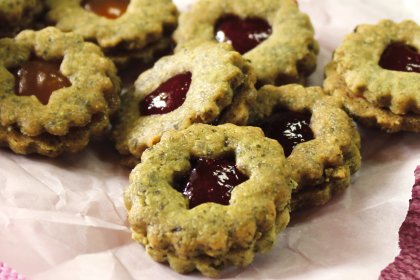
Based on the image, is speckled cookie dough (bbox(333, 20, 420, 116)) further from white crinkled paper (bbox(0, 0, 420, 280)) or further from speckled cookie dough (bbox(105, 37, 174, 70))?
speckled cookie dough (bbox(105, 37, 174, 70))

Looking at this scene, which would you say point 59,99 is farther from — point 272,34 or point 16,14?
point 272,34

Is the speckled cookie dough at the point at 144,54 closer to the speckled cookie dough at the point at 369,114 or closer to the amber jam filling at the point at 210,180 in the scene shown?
the speckled cookie dough at the point at 369,114

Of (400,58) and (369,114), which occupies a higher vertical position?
(400,58)

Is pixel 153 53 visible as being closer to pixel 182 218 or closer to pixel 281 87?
pixel 281 87

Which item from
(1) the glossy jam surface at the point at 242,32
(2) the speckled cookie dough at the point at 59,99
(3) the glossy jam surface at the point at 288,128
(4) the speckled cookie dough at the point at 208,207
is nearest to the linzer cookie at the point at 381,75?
(3) the glossy jam surface at the point at 288,128

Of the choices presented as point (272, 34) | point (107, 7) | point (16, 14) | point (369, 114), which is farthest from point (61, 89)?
point (369, 114)

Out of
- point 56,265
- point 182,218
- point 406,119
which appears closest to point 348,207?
point 406,119
